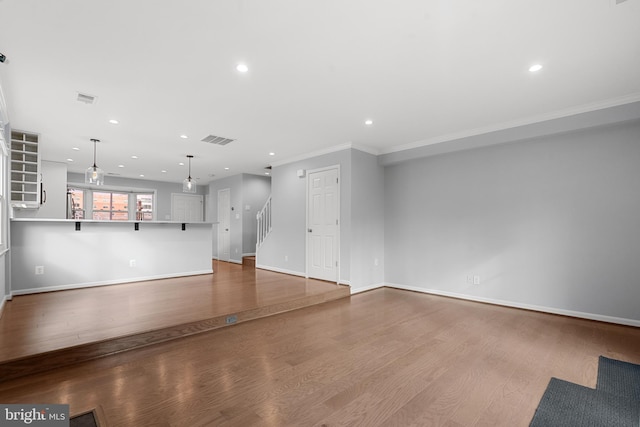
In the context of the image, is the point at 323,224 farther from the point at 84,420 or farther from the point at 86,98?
the point at 84,420

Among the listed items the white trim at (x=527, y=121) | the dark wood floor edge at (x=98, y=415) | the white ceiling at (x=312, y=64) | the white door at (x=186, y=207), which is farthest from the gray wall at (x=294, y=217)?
the white door at (x=186, y=207)

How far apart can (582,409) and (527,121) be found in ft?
11.3

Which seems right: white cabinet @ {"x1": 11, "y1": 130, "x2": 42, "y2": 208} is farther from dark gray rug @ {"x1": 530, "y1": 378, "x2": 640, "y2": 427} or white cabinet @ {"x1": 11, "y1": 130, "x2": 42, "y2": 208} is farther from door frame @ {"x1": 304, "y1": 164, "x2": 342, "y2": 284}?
dark gray rug @ {"x1": 530, "y1": 378, "x2": 640, "y2": 427}

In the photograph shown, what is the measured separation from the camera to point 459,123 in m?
4.30

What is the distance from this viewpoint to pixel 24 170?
463cm

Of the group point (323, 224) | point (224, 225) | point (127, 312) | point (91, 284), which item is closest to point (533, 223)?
point (323, 224)

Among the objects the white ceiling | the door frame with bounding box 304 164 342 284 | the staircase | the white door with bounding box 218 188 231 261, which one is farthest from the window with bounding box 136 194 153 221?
the door frame with bounding box 304 164 342 284

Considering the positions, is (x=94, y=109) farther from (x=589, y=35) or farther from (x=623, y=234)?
(x=623, y=234)

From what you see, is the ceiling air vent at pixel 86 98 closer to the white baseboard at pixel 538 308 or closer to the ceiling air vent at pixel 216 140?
the ceiling air vent at pixel 216 140

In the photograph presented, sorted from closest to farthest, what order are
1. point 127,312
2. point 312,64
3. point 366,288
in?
point 312,64, point 127,312, point 366,288

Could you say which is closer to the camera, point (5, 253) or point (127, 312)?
point (127, 312)

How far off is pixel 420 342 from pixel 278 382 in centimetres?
160

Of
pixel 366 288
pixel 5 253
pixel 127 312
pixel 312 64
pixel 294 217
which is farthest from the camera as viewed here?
pixel 294 217

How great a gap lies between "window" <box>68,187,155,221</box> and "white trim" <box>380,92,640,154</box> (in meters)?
8.25
